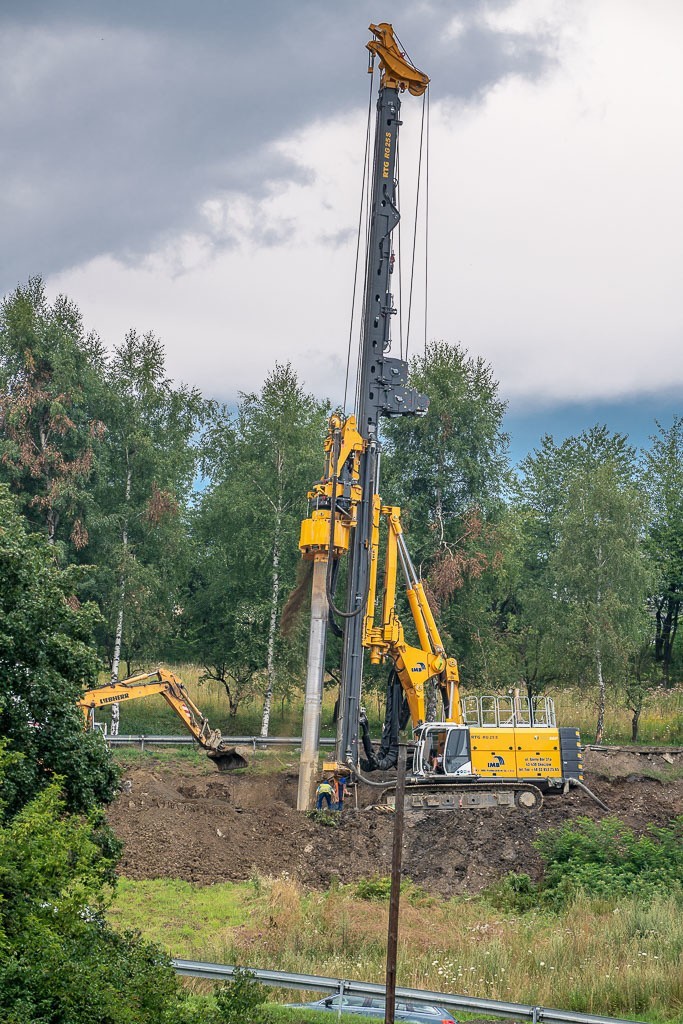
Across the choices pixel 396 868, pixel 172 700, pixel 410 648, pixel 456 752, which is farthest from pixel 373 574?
pixel 396 868

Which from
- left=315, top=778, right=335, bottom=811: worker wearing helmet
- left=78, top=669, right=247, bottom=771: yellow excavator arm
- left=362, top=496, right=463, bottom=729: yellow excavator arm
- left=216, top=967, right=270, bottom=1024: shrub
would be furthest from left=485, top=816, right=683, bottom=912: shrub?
left=78, top=669, right=247, bottom=771: yellow excavator arm

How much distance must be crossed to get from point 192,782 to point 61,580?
532 inches

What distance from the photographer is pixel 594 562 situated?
39.4 m

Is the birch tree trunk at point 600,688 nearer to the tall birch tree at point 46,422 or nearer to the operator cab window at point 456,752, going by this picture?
the operator cab window at point 456,752

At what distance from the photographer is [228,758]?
30.9 m

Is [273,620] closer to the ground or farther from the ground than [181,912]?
farther from the ground

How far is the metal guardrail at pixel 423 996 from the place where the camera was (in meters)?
12.0

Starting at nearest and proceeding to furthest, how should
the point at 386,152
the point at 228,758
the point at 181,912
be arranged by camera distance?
the point at 181,912 < the point at 386,152 < the point at 228,758

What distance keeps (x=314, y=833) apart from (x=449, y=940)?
8.63m

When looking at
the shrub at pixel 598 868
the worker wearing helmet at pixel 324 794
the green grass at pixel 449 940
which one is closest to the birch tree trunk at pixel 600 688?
the worker wearing helmet at pixel 324 794

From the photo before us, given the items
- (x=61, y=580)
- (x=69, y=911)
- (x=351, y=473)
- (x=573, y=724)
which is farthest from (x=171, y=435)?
(x=69, y=911)

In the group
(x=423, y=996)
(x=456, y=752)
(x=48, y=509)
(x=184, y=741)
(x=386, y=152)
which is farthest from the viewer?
(x=48, y=509)

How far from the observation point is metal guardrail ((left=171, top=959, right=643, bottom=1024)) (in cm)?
1205

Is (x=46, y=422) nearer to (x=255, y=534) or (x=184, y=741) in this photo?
(x=255, y=534)
